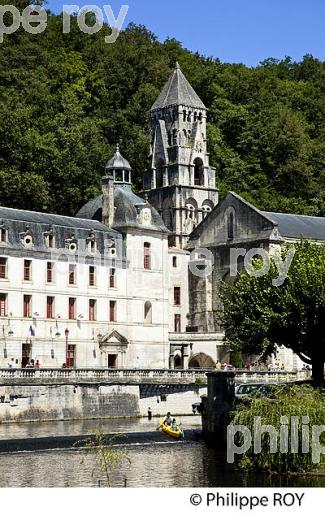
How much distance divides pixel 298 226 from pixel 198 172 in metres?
15.2

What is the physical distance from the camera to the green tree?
6756cm

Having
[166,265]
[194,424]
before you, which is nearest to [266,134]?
[166,265]

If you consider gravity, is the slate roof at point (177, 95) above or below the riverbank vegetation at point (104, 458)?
above

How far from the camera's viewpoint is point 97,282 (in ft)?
310

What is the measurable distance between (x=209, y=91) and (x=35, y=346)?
212ft

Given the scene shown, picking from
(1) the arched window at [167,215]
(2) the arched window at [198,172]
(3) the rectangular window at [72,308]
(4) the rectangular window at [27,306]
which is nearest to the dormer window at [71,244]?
(3) the rectangular window at [72,308]

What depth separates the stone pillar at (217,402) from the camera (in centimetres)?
6307

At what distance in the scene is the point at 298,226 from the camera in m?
109

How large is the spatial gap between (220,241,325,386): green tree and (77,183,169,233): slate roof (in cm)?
2724

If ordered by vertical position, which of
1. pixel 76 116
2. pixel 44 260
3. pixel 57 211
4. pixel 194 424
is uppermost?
pixel 76 116

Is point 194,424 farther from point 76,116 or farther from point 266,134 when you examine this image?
point 266,134

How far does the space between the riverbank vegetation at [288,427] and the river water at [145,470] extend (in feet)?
2.33

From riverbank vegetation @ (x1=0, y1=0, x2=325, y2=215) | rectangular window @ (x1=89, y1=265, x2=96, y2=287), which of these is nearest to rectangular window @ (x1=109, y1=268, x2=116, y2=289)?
rectangular window @ (x1=89, y1=265, x2=96, y2=287)

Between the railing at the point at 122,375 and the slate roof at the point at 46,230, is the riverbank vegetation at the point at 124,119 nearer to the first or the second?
the slate roof at the point at 46,230
